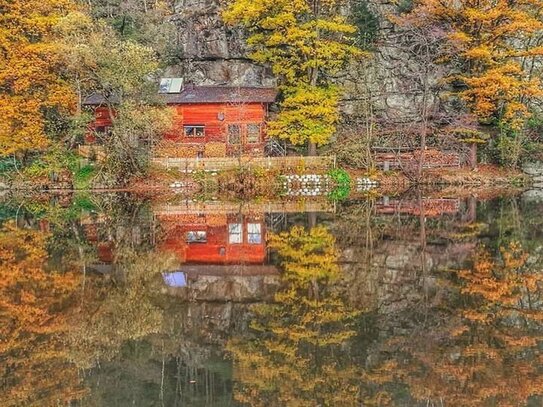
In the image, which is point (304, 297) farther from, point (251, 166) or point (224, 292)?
point (251, 166)

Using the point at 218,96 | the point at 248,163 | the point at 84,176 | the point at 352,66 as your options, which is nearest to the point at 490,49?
the point at 352,66

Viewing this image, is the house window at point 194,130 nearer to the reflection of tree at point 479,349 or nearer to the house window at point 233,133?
the house window at point 233,133

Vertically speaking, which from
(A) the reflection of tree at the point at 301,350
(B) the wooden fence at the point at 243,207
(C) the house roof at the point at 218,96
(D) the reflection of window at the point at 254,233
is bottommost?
(B) the wooden fence at the point at 243,207


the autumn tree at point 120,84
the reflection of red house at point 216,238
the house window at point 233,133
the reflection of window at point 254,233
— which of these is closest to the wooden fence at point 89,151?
the autumn tree at point 120,84

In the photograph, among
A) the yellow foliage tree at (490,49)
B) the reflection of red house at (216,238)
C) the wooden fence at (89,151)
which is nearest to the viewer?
the reflection of red house at (216,238)

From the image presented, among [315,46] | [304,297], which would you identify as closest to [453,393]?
[304,297]

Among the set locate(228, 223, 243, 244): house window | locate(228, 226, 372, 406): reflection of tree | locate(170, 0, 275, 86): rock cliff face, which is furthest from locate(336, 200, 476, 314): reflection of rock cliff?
locate(170, 0, 275, 86): rock cliff face

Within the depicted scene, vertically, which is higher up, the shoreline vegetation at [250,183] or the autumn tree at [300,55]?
the autumn tree at [300,55]
